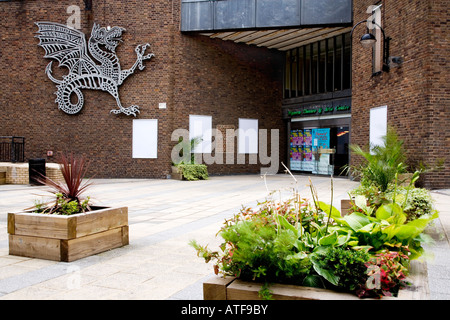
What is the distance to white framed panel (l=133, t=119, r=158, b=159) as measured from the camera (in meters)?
17.1

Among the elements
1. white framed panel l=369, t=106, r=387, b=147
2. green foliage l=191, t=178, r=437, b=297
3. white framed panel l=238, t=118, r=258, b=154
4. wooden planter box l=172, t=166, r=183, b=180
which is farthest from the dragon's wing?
green foliage l=191, t=178, r=437, b=297

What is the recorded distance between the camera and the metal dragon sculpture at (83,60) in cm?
1698

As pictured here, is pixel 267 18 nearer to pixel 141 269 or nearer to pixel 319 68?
pixel 319 68

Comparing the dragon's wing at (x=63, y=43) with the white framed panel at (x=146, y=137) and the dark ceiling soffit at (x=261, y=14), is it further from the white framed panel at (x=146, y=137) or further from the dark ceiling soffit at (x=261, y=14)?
the dark ceiling soffit at (x=261, y=14)

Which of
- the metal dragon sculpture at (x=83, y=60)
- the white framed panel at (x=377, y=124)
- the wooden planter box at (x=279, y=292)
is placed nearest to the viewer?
the wooden planter box at (x=279, y=292)

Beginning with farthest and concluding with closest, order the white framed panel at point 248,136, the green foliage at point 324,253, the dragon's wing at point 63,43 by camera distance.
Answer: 1. the white framed panel at point 248,136
2. the dragon's wing at point 63,43
3. the green foliage at point 324,253

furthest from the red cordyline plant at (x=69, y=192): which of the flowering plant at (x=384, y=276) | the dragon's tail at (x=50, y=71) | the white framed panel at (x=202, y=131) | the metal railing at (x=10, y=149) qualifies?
the metal railing at (x=10, y=149)

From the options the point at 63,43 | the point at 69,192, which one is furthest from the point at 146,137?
the point at 69,192

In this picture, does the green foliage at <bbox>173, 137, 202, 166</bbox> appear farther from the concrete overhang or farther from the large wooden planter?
the large wooden planter

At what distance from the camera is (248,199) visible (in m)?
10.1

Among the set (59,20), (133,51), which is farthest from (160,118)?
(59,20)

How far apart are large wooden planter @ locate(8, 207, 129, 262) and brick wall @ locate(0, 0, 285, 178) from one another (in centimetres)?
1262

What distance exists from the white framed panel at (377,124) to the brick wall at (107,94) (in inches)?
273
